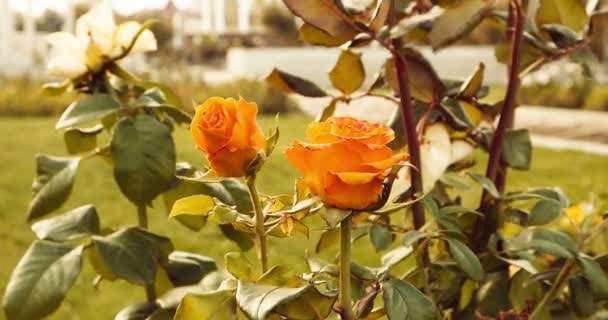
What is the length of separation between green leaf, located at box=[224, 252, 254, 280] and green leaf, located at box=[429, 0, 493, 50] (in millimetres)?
241

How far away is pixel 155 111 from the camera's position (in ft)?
2.71

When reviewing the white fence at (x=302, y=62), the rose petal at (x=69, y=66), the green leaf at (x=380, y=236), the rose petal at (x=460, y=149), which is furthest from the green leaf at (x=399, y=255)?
the white fence at (x=302, y=62)

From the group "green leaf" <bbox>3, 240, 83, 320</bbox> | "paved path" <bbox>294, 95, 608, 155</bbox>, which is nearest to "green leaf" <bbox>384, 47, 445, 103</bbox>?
"green leaf" <bbox>3, 240, 83, 320</bbox>

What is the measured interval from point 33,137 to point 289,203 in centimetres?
440

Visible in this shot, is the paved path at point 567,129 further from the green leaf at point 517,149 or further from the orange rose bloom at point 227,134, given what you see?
the orange rose bloom at point 227,134

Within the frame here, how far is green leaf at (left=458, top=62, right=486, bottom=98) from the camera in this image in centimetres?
76

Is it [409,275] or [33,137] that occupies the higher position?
[409,275]

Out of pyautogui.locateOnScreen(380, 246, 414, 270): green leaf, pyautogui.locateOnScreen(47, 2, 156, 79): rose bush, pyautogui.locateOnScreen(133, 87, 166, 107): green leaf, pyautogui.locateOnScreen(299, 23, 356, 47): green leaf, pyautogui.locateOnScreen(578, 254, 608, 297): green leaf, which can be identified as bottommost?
pyautogui.locateOnScreen(578, 254, 608, 297): green leaf

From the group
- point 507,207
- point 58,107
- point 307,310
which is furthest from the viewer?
point 58,107

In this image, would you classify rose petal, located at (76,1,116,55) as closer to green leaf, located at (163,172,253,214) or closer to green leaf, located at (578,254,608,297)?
green leaf, located at (163,172,253,214)

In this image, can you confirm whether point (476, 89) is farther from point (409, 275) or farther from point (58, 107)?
point (58, 107)

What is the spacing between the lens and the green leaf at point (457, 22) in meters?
0.71

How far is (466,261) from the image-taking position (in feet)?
2.36

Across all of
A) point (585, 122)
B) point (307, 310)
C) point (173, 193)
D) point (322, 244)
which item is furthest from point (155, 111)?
point (585, 122)
